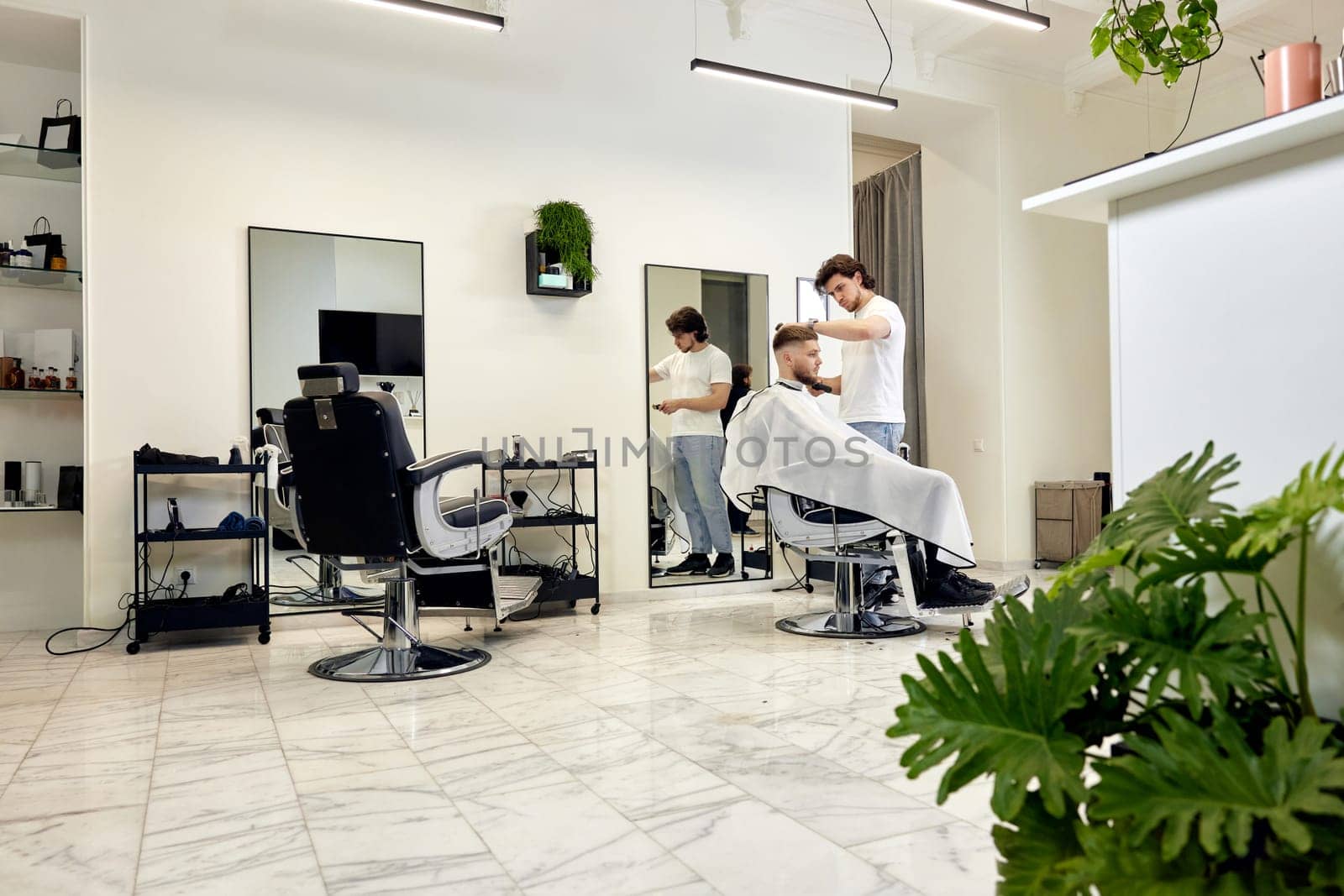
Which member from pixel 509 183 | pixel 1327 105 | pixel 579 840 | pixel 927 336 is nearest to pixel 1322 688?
pixel 1327 105

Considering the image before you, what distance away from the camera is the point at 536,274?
465cm

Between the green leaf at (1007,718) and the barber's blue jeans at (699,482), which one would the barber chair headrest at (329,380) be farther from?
the green leaf at (1007,718)

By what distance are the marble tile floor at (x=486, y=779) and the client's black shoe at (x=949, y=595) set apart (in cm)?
25

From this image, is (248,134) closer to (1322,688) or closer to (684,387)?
(684,387)

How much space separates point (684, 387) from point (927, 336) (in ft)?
8.38

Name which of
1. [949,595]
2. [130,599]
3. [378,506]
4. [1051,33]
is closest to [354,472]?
[378,506]

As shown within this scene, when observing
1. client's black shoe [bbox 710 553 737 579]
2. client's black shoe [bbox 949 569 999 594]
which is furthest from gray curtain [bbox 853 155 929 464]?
client's black shoe [bbox 949 569 999 594]

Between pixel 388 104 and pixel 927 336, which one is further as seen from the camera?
pixel 927 336

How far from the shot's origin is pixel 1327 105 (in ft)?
3.50

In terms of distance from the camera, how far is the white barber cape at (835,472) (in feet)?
12.0

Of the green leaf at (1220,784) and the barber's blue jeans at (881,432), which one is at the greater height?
the barber's blue jeans at (881,432)

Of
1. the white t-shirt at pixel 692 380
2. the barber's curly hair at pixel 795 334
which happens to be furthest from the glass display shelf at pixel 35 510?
the barber's curly hair at pixel 795 334

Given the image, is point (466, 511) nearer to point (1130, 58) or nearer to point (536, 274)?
point (536, 274)

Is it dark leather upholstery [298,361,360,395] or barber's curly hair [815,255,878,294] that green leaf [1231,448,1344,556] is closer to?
dark leather upholstery [298,361,360,395]
